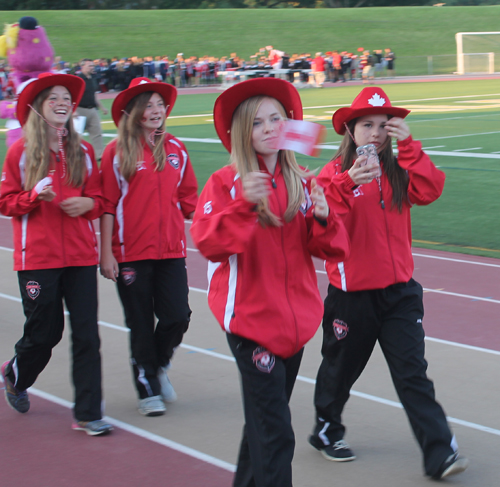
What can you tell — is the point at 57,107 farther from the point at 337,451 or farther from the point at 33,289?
the point at 337,451

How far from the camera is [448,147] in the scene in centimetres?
1792

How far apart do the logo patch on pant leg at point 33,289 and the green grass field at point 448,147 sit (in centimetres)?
598

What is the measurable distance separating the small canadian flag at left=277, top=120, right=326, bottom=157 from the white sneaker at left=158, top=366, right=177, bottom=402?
7.83ft

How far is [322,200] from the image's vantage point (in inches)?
120

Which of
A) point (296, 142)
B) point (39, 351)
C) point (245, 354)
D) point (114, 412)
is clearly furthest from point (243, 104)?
point (114, 412)

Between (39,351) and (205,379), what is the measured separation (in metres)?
1.27

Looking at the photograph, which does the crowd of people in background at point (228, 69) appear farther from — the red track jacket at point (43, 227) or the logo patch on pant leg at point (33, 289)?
the logo patch on pant leg at point (33, 289)

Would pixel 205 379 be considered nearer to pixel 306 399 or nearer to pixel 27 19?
pixel 306 399

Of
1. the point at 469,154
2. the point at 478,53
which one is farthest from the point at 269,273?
the point at 478,53

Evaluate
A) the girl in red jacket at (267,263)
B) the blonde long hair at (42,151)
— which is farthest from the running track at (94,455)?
the blonde long hair at (42,151)

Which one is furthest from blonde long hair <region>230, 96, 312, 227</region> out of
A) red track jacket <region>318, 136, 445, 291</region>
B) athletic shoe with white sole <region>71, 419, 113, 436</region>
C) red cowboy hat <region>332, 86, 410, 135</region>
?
athletic shoe with white sole <region>71, 419, 113, 436</region>

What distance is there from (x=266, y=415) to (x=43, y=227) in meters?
1.89

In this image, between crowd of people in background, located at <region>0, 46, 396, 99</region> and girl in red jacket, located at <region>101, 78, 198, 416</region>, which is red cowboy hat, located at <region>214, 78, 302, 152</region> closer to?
girl in red jacket, located at <region>101, 78, 198, 416</region>

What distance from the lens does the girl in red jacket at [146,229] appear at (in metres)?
4.57
